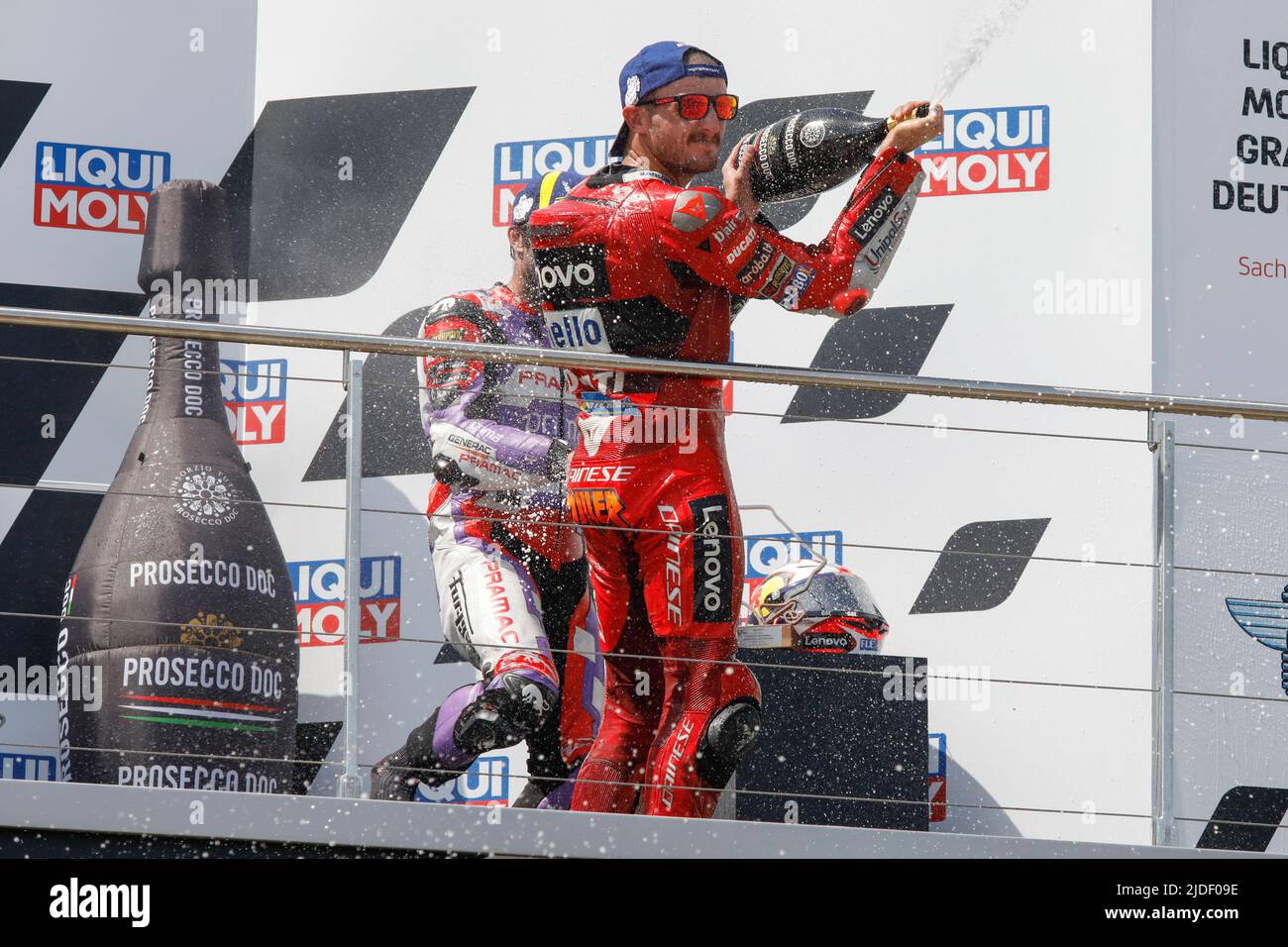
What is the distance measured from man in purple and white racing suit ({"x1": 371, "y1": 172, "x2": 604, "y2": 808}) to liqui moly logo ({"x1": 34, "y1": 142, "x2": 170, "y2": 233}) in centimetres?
173

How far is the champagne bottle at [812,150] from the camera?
3766 mm

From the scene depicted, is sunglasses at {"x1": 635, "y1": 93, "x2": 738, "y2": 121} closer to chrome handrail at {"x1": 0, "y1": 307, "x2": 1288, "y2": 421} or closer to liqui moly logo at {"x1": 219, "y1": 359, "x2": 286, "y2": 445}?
chrome handrail at {"x1": 0, "y1": 307, "x2": 1288, "y2": 421}

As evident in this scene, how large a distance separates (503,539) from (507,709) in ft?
2.02

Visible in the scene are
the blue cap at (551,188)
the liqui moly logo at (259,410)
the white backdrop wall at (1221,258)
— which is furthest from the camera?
the liqui moly logo at (259,410)

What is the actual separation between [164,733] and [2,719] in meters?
0.91

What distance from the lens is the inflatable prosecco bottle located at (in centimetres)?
518

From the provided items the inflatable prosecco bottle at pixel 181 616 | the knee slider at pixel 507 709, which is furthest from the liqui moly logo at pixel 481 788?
the knee slider at pixel 507 709

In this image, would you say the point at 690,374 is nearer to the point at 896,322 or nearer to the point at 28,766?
the point at 896,322

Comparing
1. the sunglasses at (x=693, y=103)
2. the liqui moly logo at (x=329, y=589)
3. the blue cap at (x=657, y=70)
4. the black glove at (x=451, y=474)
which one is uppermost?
the blue cap at (x=657, y=70)

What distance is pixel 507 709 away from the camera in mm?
4168

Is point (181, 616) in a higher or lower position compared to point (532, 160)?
lower

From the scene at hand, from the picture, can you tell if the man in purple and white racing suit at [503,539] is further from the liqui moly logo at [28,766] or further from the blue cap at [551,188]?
the liqui moly logo at [28,766]

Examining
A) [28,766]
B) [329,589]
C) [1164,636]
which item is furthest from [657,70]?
[28,766]

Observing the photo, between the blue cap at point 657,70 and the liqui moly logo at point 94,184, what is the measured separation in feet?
8.90
